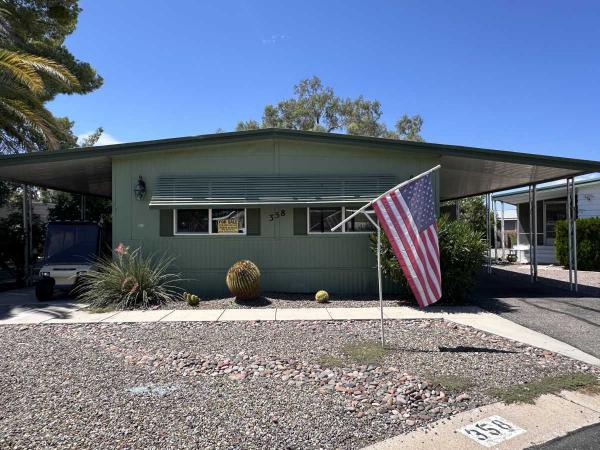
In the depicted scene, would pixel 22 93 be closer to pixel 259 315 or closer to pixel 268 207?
pixel 268 207

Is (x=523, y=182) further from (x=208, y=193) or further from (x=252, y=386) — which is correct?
(x=252, y=386)

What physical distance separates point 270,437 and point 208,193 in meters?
7.28

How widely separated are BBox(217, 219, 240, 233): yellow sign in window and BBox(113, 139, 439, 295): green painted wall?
0.57 ft

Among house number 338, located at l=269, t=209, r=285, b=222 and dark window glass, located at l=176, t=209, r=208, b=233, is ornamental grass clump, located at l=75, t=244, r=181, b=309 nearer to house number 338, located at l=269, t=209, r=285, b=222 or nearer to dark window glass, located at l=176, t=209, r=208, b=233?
dark window glass, located at l=176, t=209, r=208, b=233

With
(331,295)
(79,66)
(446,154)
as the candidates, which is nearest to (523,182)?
(446,154)

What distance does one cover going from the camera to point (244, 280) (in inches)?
356

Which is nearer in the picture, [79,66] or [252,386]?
[252,386]

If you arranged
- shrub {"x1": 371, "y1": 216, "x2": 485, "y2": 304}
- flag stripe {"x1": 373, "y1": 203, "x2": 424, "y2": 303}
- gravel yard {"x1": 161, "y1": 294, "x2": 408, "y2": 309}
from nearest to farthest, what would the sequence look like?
1. flag stripe {"x1": 373, "y1": 203, "x2": 424, "y2": 303}
2. shrub {"x1": 371, "y1": 216, "x2": 485, "y2": 304}
3. gravel yard {"x1": 161, "y1": 294, "x2": 408, "y2": 309}

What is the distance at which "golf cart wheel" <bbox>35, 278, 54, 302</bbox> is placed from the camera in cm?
996

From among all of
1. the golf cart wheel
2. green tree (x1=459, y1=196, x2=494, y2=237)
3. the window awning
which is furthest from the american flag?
green tree (x1=459, y1=196, x2=494, y2=237)

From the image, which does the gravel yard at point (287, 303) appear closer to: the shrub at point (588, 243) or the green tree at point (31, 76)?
the green tree at point (31, 76)

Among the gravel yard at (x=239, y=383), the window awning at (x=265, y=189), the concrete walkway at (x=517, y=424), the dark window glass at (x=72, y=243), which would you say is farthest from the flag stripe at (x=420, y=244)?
the dark window glass at (x=72, y=243)

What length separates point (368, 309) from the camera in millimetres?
8602

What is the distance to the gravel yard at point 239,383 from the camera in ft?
11.4
